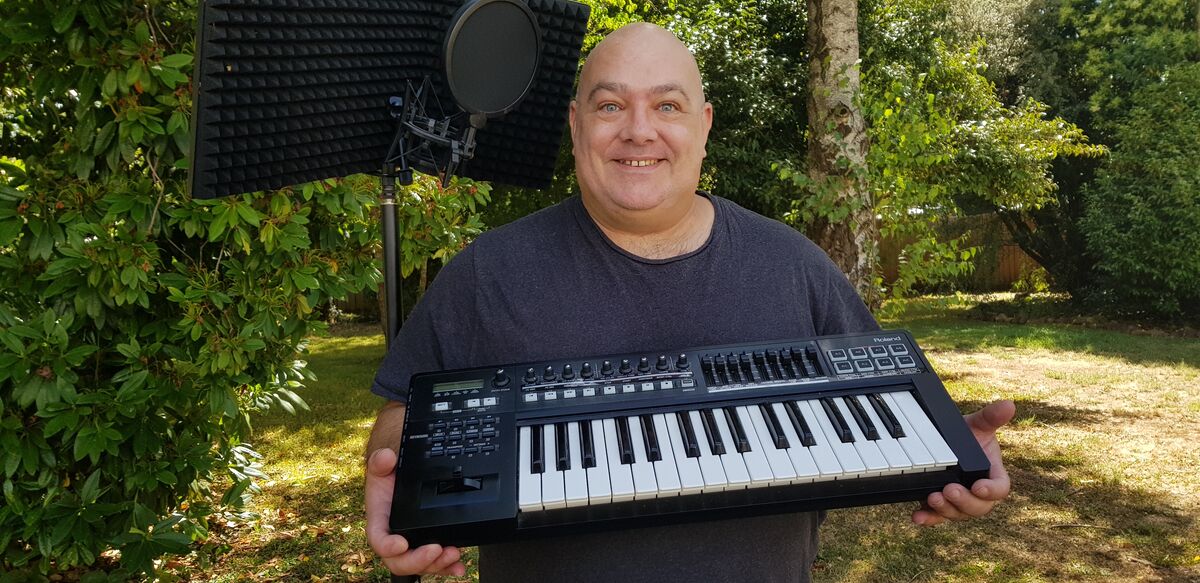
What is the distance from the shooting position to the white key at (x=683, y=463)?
138 cm

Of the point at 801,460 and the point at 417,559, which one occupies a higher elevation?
the point at 801,460

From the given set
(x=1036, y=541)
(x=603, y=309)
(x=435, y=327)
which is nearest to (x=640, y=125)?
(x=603, y=309)

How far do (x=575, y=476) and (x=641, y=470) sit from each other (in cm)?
11

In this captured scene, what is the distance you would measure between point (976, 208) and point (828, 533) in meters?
12.8

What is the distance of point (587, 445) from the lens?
147cm

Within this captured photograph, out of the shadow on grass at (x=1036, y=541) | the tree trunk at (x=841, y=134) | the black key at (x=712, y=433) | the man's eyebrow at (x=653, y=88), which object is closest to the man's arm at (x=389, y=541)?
the black key at (x=712, y=433)

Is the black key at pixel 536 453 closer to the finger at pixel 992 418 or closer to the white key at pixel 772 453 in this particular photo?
the white key at pixel 772 453

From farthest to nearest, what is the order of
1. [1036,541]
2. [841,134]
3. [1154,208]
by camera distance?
[1154,208] < [841,134] < [1036,541]

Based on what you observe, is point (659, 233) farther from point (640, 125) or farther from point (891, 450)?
point (891, 450)

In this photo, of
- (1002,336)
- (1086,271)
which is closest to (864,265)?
(1002,336)

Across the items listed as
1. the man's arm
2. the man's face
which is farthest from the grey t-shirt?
the man's arm

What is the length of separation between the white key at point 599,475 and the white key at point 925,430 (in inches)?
21.4

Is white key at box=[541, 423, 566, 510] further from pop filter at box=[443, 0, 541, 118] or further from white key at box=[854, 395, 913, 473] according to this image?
pop filter at box=[443, 0, 541, 118]

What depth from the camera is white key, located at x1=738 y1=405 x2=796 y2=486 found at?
4.57ft
